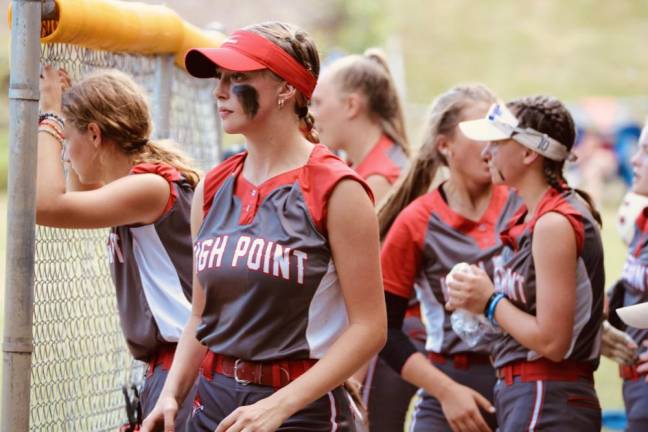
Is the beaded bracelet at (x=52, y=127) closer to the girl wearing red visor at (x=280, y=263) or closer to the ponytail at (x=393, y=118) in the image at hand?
the girl wearing red visor at (x=280, y=263)

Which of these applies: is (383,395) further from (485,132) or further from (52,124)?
(52,124)

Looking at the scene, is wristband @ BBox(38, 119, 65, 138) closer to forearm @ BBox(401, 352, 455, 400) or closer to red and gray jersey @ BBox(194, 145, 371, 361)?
red and gray jersey @ BBox(194, 145, 371, 361)

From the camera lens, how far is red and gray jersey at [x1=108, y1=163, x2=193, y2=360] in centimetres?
413

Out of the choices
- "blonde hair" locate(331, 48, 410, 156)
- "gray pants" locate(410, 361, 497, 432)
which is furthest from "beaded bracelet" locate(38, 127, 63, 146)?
"blonde hair" locate(331, 48, 410, 156)

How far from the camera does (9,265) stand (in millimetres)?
3121

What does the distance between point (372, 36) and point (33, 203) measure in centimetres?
4163

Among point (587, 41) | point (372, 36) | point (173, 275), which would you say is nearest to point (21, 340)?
point (173, 275)

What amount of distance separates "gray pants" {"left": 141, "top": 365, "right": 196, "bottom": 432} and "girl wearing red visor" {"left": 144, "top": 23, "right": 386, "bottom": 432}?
21.8 inches

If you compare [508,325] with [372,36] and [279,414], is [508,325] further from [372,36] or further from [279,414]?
[372,36]

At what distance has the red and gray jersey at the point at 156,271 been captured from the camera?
4133mm

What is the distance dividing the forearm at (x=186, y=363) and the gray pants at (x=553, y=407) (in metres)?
1.30

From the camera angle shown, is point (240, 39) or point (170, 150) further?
point (170, 150)

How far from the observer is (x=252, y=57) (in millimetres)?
3352

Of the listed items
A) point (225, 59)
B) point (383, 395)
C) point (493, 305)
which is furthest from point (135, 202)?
point (383, 395)
